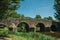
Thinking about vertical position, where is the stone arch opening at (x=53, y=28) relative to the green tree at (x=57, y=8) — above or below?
below

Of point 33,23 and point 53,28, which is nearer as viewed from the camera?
point 33,23

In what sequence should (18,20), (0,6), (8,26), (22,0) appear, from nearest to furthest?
(0,6) → (22,0) → (8,26) → (18,20)

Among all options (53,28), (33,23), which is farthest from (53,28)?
(33,23)

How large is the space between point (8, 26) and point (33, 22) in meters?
8.54

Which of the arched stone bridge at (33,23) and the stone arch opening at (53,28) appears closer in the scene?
the arched stone bridge at (33,23)

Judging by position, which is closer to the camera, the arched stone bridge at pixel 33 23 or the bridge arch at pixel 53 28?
the arched stone bridge at pixel 33 23

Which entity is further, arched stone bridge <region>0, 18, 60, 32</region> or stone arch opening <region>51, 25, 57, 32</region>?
stone arch opening <region>51, 25, 57, 32</region>

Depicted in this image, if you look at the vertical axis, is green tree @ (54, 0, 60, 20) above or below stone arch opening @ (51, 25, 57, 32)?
above

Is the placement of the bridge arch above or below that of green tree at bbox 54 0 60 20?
below

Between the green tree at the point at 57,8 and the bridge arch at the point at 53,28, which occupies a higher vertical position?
the green tree at the point at 57,8

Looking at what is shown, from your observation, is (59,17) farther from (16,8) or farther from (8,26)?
(16,8)

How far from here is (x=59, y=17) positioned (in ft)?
183

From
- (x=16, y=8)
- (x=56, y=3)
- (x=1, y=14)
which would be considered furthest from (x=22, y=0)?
(x=56, y=3)

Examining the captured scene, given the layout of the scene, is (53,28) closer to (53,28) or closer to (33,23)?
(53,28)
